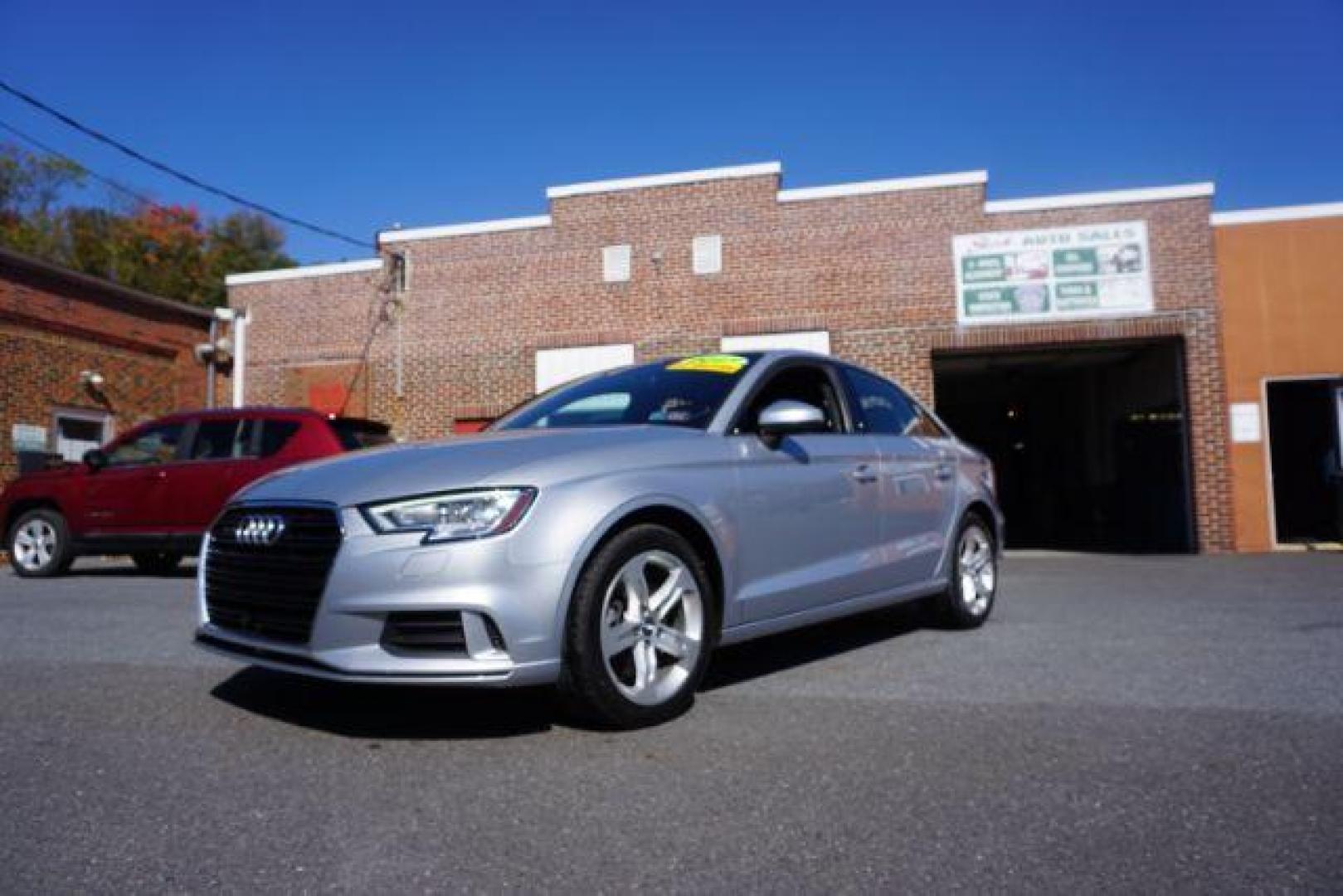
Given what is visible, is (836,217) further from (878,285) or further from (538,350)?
(538,350)

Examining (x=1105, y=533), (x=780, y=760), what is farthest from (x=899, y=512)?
(x=1105, y=533)

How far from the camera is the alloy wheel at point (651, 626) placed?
3.15 m

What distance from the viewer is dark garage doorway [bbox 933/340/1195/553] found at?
48.5 feet

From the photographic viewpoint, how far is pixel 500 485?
9.68 feet

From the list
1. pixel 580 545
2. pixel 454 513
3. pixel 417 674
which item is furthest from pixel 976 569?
pixel 417 674

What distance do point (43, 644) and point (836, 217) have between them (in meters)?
12.1

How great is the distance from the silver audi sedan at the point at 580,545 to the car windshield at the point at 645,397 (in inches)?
0.6

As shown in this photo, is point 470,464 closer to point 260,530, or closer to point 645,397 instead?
point 260,530

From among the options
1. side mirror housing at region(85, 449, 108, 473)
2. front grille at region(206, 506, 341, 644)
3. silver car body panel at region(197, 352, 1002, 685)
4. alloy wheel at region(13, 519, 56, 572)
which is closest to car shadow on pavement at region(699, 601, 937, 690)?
silver car body panel at region(197, 352, 1002, 685)

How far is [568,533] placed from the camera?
9.75ft

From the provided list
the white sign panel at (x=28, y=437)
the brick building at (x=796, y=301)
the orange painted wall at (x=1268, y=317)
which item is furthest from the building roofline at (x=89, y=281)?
the orange painted wall at (x=1268, y=317)

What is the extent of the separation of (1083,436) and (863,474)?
19592mm

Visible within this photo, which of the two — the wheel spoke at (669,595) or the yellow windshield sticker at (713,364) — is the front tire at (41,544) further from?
the wheel spoke at (669,595)

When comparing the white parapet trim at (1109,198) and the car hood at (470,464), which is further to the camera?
the white parapet trim at (1109,198)
